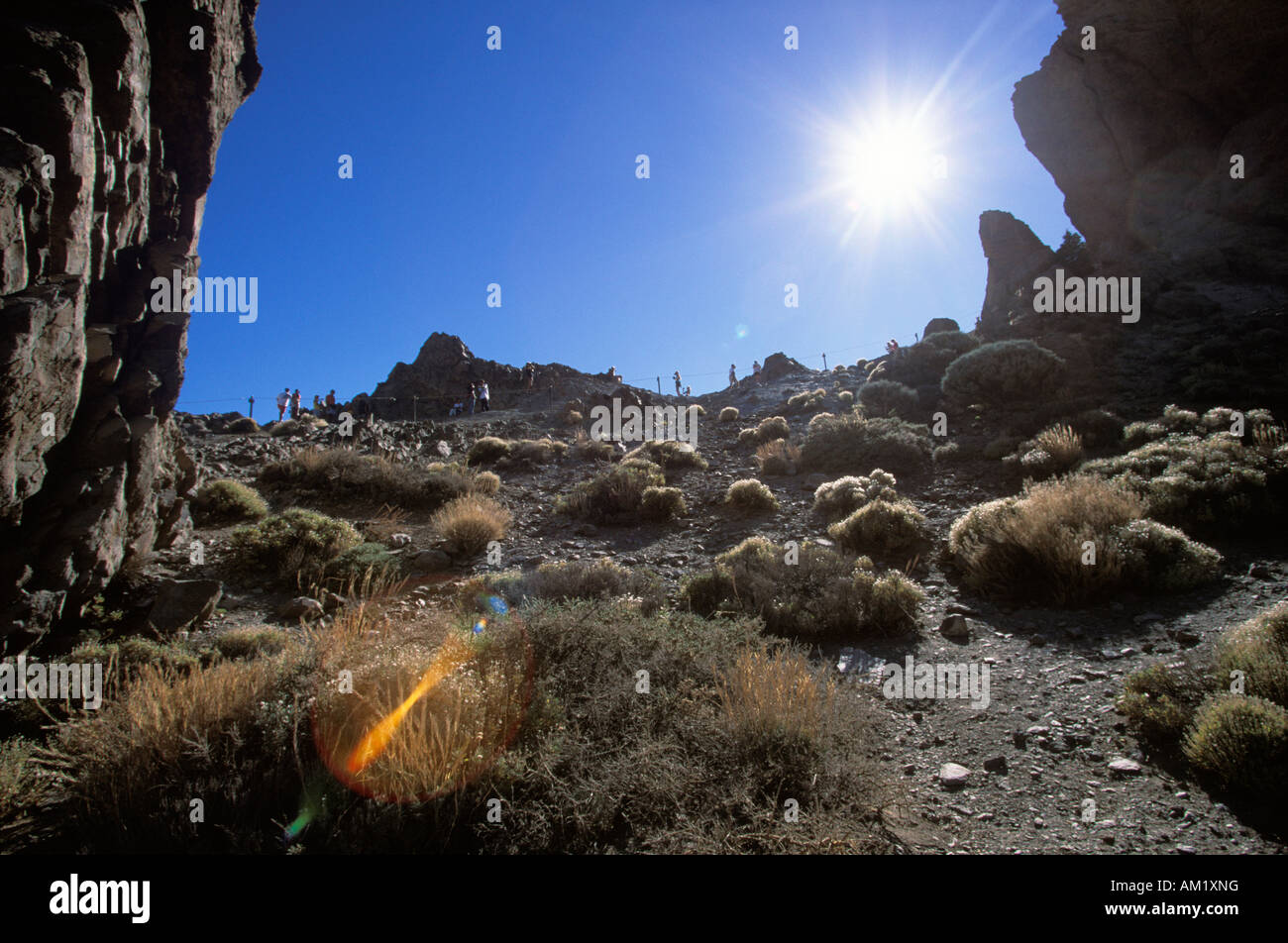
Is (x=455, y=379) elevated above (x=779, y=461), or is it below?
above

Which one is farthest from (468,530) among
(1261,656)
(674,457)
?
(1261,656)

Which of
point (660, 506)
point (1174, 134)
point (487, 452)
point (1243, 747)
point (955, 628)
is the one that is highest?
point (1174, 134)

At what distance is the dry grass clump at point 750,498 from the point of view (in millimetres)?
11367

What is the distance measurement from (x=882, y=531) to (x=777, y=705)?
582cm

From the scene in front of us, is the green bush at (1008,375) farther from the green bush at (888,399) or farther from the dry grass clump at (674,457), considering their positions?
the dry grass clump at (674,457)

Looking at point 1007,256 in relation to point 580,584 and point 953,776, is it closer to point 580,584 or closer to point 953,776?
point 580,584

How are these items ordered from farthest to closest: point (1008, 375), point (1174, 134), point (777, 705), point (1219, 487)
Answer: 1. point (1174, 134)
2. point (1008, 375)
3. point (1219, 487)
4. point (777, 705)

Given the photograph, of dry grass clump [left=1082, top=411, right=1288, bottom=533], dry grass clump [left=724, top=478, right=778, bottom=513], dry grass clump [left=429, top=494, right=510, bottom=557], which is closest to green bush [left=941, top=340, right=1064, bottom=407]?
dry grass clump [left=1082, top=411, right=1288, bottom=533]

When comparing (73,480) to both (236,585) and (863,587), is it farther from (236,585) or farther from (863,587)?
(863,587)

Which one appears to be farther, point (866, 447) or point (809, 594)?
point (866, 447)

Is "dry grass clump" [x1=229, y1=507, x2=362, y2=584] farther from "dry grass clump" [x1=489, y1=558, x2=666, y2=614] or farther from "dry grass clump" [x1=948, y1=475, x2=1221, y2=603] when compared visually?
"dry grass clump" [x1=948, y1=475, x2=1221, y2=603]

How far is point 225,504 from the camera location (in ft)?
33.0
